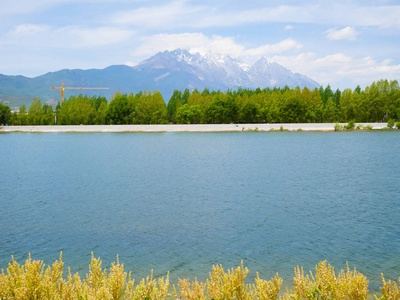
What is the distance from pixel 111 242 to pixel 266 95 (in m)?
120

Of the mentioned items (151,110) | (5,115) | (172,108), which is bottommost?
(5,115)

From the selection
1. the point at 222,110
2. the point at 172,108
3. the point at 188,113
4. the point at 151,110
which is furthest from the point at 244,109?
the point at 151,110

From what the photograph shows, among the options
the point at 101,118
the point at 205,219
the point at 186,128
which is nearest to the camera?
the point at 205,219

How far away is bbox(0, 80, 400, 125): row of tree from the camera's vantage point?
12056 cm

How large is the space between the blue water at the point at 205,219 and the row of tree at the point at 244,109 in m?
85.6

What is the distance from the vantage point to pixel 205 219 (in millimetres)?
19703

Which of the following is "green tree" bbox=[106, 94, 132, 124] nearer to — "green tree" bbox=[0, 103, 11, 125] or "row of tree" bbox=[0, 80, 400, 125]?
"row of tree" bbox=[0, 80, 400, 125]

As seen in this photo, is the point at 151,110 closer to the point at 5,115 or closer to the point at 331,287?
the point at 5,115

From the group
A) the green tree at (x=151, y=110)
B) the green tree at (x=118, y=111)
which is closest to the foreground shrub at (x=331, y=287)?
the green tree at (x=151, y=110)

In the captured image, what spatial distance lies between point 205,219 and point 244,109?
10545cm

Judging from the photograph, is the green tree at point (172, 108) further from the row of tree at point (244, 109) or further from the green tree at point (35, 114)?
the green tree at point (35, 114)

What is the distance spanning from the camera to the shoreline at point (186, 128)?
11415 cm

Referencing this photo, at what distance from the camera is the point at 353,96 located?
399 ft

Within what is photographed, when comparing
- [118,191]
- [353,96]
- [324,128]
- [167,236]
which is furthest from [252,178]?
[353,96]
